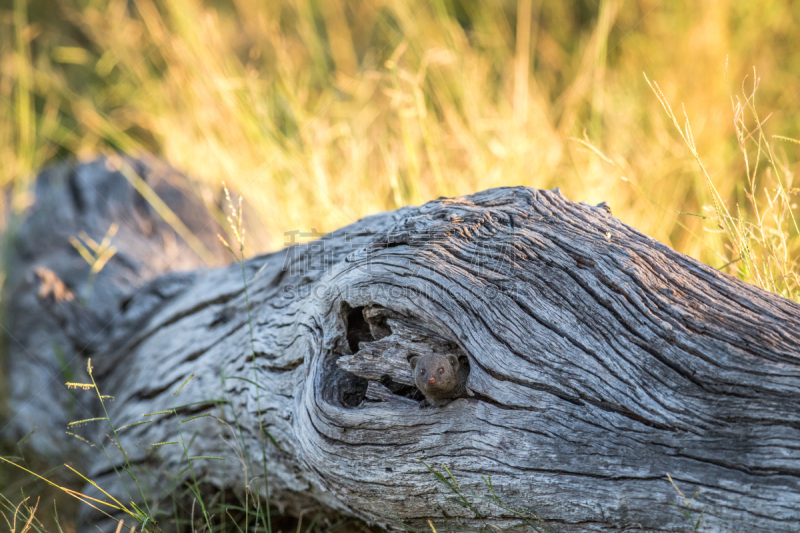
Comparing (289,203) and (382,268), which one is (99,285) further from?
(382,268)

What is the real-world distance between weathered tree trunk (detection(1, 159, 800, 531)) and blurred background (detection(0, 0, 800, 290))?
1.18m

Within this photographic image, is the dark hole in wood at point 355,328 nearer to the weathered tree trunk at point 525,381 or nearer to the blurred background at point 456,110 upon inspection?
the weathered tree trunk at point 525,381

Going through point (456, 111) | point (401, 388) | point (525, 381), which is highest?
point (456, 111)

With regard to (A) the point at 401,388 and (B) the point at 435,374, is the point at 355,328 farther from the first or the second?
(B) the point at 435,374

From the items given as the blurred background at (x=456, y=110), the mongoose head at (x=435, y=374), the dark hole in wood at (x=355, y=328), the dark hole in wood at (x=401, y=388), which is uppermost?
the blurred background at (x=456, y=110)

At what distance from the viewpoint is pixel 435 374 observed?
158 centimetres

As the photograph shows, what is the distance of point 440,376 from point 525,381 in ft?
0.90

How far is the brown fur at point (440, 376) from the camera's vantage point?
1.59m

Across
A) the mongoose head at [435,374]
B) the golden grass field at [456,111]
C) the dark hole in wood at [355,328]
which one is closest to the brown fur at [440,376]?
the mongoose head at [435,374]

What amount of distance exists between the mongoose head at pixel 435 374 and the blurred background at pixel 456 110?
5.08 feet

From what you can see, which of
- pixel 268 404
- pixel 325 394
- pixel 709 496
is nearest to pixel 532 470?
pixel 709 496

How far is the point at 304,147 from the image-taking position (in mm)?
4551

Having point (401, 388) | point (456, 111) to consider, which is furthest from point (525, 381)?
point (456, 111)

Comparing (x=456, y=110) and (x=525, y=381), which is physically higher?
(x=456, y=110)
